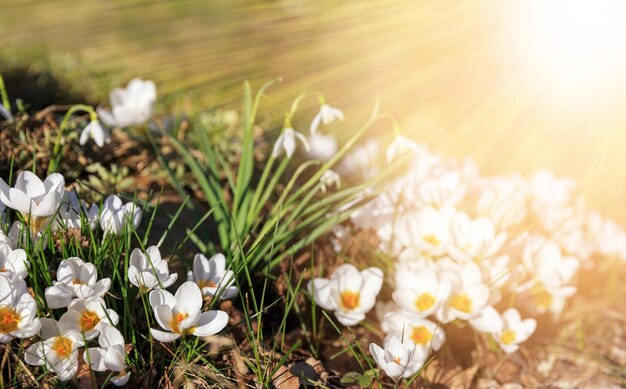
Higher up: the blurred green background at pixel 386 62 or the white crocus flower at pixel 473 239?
the blurred green background at pixel 386 62

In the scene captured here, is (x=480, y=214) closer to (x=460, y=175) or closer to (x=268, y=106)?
(x=460, y=175)

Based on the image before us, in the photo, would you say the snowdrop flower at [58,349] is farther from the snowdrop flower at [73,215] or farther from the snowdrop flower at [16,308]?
the snowdrop flower at [73,215]

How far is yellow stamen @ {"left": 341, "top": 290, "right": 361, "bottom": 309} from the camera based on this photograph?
1298mm

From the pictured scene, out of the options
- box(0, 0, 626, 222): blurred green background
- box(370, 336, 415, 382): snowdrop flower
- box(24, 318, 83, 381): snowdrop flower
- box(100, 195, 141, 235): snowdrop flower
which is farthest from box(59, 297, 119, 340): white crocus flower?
box(0, 0, 626, 222): blurred green background

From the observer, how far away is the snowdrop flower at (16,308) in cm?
90

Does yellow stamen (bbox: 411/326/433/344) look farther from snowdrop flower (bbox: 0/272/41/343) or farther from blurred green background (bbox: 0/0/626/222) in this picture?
snowdrop flower (bbox: 0/272/41/343)

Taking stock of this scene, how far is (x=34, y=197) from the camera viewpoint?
102 cm

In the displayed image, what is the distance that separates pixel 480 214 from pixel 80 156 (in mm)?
957

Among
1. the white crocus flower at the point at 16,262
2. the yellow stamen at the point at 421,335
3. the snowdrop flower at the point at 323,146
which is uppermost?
the white crocus flower at the point at 16,262

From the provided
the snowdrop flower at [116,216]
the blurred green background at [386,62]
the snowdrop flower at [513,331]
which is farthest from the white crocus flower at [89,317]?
the snowdrop flower at [513,331]

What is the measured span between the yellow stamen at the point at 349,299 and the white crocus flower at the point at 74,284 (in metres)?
0.51

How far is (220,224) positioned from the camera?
136 cm

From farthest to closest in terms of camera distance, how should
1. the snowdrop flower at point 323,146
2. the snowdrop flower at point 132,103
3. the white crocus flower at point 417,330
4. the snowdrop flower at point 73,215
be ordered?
1. the snowdrop flower at point 323,146
2. the snowdrop flower at point 132,103
3. the white crocus flower at point 417,330
4. the snowdrop flower at point 73,215

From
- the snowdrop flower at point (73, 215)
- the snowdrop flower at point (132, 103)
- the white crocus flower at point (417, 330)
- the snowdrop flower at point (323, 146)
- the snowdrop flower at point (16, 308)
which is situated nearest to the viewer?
the snowdrop flower at point (16, 308)
